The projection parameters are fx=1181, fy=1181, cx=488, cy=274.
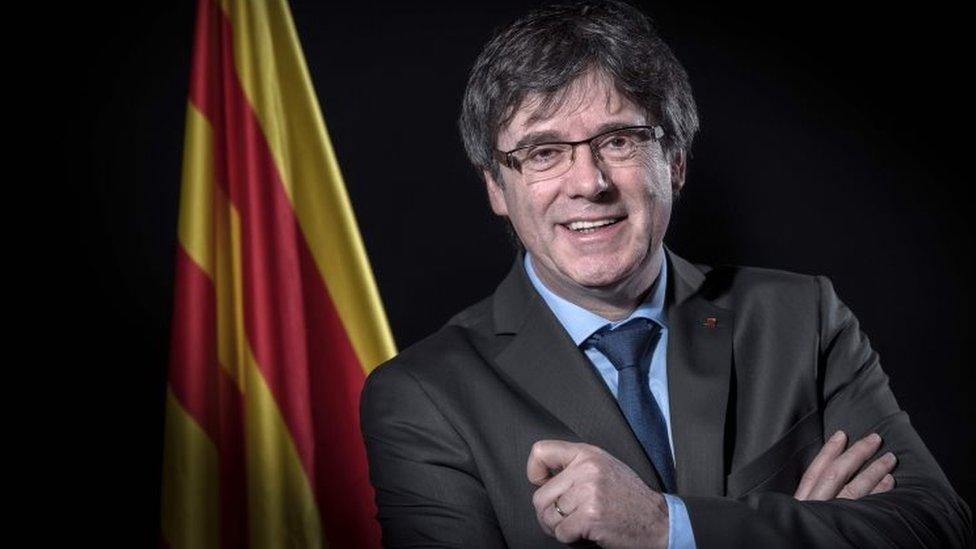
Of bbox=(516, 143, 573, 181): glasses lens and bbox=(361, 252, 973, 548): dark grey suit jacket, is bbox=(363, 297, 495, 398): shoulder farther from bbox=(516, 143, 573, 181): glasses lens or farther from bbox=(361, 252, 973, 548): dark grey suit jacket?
bbox=(516, 143, 573, 181): glasses lens

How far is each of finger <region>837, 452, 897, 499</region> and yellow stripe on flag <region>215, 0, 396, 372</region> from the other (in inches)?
54.3

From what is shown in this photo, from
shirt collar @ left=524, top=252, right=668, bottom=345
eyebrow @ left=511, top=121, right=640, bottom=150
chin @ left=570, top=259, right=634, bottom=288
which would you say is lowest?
shirt collar @ left=524, top=252, right=668, bottom=345

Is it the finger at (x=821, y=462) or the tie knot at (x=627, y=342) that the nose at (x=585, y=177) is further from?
the finger at (x=821, y=462)

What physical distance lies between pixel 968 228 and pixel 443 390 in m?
2.08

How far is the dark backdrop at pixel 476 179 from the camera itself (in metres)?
3.26

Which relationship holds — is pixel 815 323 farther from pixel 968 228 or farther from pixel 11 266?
pixel 11 266

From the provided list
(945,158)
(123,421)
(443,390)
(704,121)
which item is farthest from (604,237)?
(945,158)

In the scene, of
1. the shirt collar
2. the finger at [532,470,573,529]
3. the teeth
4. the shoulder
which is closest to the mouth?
the teeth

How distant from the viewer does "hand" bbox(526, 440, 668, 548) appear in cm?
226

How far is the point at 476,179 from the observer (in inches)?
144

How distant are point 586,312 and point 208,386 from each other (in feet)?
3.39

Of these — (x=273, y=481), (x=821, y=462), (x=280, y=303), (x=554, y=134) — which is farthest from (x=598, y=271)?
(x=273, y=481)

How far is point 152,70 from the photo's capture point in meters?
3.31

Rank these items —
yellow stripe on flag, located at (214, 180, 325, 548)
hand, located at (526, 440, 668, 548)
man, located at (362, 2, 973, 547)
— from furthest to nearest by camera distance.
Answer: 1. yellow stripe on flag, located at (214, 180, 325, 548)
2. man, located at (362, 2, 973, 547)
3. hand, located at (526, 440, 668, 548)
